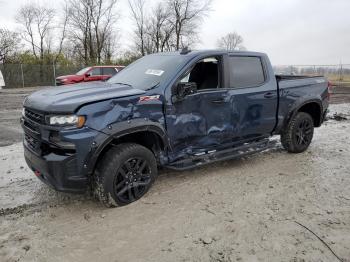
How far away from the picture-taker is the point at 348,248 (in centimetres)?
330

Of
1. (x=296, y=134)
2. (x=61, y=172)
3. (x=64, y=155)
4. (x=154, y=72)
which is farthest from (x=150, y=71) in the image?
(x=296, y=134)

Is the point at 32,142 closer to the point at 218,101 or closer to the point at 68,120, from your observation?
the point at 68,120

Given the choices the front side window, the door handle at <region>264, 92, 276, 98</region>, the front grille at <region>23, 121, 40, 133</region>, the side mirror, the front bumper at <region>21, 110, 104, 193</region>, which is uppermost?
the front side window

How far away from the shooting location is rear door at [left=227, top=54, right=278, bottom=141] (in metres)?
5.11

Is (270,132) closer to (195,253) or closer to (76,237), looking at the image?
(195,253)

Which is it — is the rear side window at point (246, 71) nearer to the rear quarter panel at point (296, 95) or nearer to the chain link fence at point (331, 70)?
the rear quarter panel at point (296, 95)

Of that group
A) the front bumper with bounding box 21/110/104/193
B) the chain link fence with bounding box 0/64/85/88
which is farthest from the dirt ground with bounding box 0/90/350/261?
the chain link fence with bounding box 0/64/85/88

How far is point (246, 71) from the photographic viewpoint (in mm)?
5375

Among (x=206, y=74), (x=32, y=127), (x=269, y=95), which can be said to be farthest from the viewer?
(x=269, y=95)

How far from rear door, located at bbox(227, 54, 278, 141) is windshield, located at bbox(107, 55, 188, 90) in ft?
3.00

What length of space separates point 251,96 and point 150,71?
5.20 ft

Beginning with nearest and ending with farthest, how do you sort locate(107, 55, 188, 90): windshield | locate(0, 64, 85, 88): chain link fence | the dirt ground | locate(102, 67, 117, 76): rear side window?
the dirt ground
locate(107, 55, 188, 90): windshield
locate(102, 67, 117, 76): rear side window
locate(0, 64, 85, 88): chain link fence

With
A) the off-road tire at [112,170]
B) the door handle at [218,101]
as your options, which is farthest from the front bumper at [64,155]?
the door handle at [218,101]

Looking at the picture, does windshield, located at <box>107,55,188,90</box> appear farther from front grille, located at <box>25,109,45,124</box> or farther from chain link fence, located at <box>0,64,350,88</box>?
chain link fence, located at <box>0,64,350,88</box>
